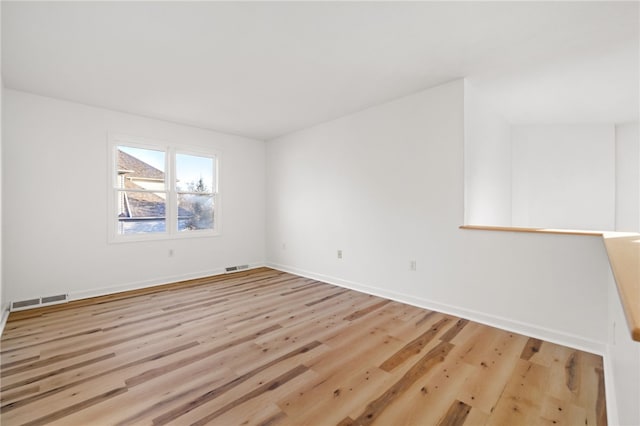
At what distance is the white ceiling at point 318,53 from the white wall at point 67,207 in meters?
0.32

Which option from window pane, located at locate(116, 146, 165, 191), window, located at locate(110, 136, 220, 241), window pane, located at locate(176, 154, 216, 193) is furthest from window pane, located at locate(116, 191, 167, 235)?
window pane, located at locate(176, 154, 216, 193)

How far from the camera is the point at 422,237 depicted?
10.7 feet

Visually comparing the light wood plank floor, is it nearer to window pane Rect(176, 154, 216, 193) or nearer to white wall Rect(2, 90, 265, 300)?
white wall Rect(2, 90, 265, 300)

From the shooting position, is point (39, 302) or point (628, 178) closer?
point (39, 302)

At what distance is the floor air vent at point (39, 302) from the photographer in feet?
10.5

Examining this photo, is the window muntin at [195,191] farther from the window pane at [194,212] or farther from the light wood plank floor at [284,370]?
the light wood plank floor at [284,370]

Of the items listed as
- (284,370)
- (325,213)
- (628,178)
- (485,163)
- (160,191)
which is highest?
(485,163)

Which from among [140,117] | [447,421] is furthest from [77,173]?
[447,421]

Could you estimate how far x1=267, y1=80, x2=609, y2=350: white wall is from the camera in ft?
7.90

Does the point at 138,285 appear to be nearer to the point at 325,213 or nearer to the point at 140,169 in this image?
the point at 140,169

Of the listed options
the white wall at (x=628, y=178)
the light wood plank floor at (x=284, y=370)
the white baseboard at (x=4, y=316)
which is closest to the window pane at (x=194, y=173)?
the light wood plank floor at (x=284, y=370)

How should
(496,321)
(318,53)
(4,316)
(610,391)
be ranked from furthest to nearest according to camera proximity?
(4,316), (496,321), (318,53), (610,391)

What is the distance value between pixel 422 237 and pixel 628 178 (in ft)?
11.2

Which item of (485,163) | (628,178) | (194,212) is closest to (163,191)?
(194,212)
